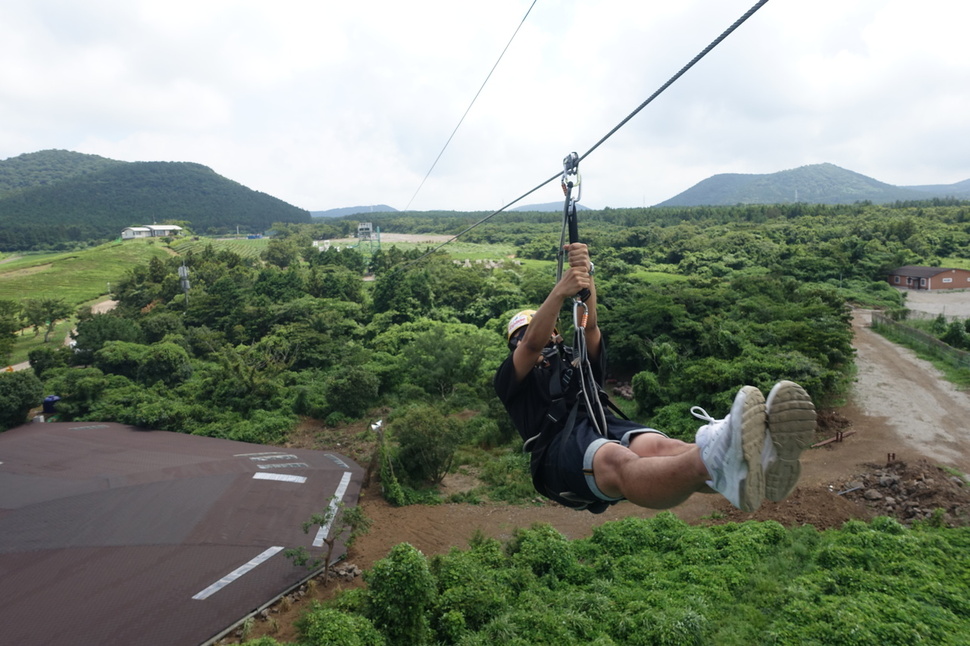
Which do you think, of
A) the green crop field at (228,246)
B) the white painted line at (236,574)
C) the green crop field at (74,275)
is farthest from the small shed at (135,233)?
the white painted line at (236,574)

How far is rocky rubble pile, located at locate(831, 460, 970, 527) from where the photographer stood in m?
9.02

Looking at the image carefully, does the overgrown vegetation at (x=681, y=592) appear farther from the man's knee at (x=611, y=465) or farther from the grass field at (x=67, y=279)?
the grass field at (x=67, y=279)

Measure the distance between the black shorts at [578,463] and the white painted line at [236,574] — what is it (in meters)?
7.56

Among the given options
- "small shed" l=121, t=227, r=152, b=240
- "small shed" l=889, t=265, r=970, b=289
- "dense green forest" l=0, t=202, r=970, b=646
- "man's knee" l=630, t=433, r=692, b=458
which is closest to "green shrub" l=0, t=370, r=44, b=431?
"dense green forest" l=0, t=202, r=970, b=646

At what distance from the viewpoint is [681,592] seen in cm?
710

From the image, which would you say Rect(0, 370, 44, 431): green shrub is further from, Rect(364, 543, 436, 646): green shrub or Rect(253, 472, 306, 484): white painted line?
Rect(364, 543, 436, 646): green shrub

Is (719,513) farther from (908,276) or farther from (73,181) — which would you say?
(73,181)

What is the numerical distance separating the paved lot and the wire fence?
17545 mm

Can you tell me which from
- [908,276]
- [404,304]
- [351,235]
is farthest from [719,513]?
[351,235]

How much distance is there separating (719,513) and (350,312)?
23.0m

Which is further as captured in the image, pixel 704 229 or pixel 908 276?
pixel 704 229

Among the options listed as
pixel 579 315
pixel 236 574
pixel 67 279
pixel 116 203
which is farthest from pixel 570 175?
pixel 116 203

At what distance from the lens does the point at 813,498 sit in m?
9.98

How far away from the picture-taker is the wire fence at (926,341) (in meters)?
16.5
